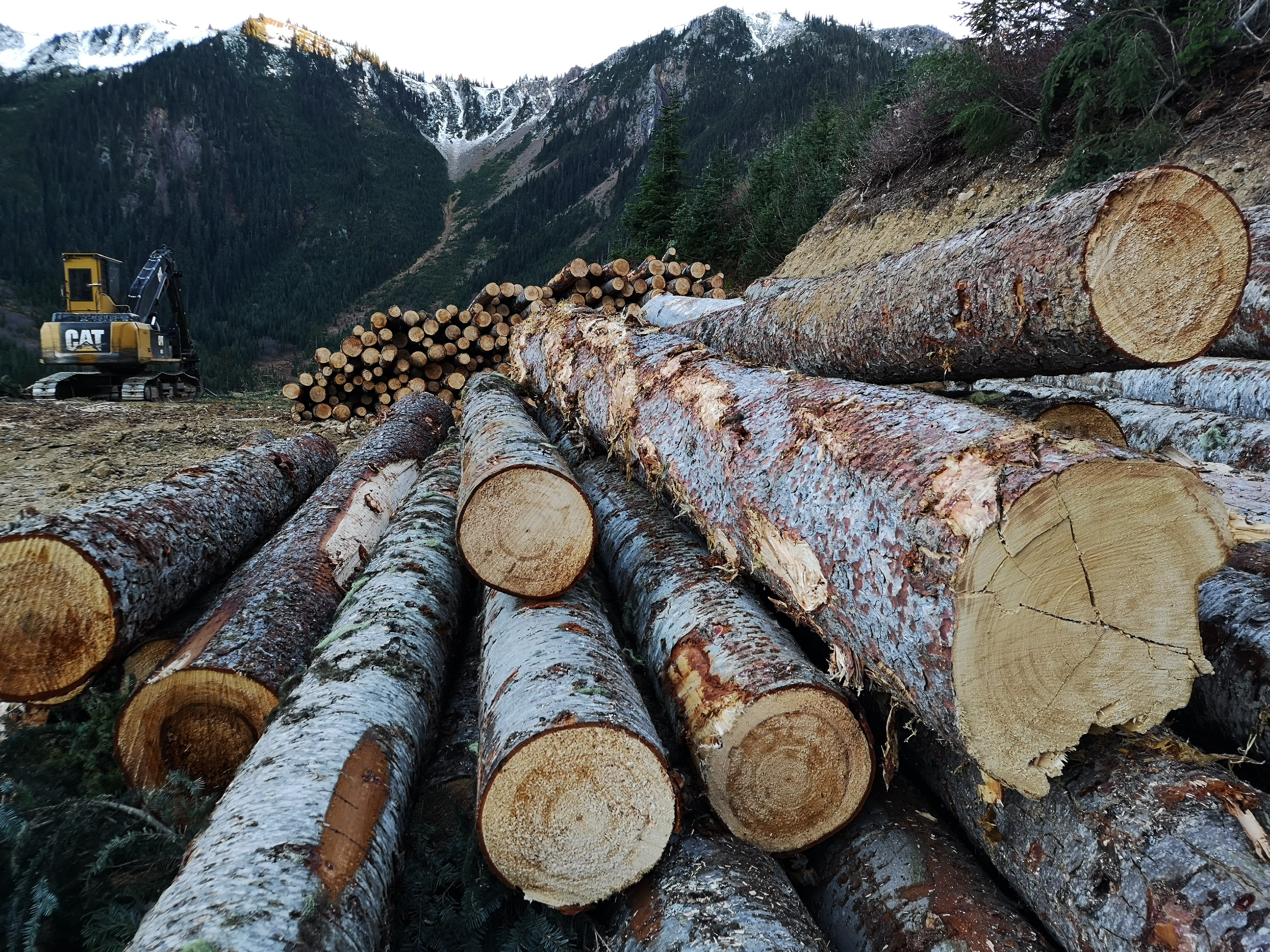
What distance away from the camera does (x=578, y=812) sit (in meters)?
1.74

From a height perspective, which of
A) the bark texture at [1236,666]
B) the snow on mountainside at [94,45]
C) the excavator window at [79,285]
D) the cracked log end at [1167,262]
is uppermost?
the snow on mountainside at [94,45]

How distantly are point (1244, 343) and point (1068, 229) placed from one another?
2677 mm

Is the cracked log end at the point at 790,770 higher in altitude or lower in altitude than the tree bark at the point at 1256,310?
lower

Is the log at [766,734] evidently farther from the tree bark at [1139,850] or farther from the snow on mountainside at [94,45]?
the snow on mountainside at [94,45]

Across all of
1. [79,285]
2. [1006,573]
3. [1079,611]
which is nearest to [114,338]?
Result: [79,285]

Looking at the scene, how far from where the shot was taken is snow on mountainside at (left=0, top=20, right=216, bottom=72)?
93.0 m

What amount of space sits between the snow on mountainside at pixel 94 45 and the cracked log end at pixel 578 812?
120721 millimetres

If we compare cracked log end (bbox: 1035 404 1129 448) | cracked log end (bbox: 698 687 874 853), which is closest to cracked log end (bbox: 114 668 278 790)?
cracked log end (bbox: 698 687 874 853)

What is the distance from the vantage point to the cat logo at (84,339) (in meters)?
11.9

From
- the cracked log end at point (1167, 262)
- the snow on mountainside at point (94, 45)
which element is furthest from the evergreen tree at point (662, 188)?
the snow on mountainside at point (94, 45)

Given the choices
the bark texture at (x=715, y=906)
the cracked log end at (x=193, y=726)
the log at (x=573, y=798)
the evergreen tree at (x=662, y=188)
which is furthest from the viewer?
the evergreen tree at (x=662, y=188)

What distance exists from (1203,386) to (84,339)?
624 inches

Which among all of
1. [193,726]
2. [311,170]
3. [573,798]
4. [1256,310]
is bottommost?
[193,726]

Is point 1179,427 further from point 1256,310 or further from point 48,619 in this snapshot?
point 48,619
